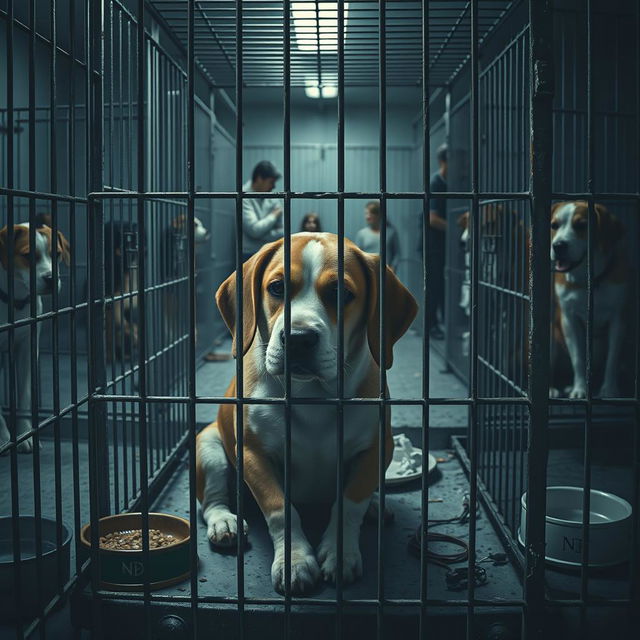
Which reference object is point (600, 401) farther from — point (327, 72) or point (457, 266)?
point (457, 266)

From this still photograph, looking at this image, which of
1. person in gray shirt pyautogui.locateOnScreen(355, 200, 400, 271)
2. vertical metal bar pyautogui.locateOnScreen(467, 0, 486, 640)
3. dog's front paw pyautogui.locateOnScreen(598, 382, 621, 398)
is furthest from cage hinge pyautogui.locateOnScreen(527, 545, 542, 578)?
person in gray shirt pyautogui.locateOnScreen(355, 200, 400, 271)

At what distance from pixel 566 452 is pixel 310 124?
715 centimetres

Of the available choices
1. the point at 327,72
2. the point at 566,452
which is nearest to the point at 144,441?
the point at 566,452

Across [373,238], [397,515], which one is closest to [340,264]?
[397,515]

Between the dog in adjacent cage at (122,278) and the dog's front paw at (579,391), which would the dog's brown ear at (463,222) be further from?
the dog in adjacent cage at (122,278)

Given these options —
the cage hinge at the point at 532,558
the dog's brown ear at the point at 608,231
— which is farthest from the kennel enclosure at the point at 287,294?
the dog's brown ear at the point at 608,231

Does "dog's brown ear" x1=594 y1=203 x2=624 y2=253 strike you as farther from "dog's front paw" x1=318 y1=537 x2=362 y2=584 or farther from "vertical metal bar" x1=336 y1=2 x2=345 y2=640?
"vertical metal bar" x1=336 y1=2 x2=345 y2=640

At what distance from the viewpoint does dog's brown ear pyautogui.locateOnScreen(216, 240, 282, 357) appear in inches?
74.7

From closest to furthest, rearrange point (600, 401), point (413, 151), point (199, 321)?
point (600, 401) < point (199, 321) < point (413, 151)

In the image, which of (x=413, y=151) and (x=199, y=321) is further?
(x=413, y=151)

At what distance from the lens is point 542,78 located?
1537mm

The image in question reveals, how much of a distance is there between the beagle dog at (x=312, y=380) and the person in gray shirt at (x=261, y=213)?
353cm

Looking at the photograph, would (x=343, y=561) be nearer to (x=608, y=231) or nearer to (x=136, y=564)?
(x=136, y=564)

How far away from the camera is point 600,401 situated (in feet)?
5.15
